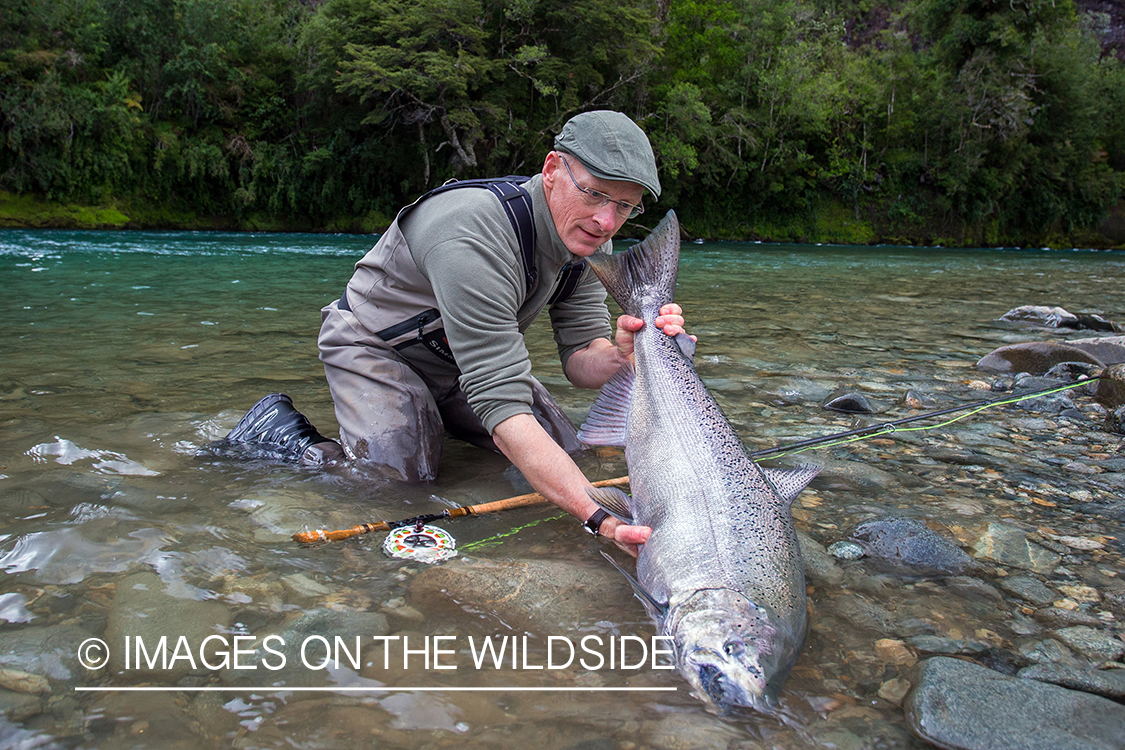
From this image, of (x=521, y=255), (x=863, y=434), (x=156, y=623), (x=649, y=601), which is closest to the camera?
Result: (x=156, y=623)

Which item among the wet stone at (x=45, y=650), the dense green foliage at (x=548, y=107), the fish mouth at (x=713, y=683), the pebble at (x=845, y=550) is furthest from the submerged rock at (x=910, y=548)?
the dense green foliage at (x=548, y=107)

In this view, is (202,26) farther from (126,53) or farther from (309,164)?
(309,164)

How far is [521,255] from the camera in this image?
3.16 metres

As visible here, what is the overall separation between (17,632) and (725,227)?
121ft

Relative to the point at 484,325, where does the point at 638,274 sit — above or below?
above

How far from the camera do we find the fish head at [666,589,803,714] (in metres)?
2.01

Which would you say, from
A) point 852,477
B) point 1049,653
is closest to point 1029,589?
point 1049,653

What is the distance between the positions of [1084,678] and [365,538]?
7.93ft

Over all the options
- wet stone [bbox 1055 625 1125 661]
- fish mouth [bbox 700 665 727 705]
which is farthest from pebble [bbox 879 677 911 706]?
wet stone [bbox 1055 625 1125 661]

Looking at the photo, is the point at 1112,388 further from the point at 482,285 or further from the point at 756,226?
the point at 756,226

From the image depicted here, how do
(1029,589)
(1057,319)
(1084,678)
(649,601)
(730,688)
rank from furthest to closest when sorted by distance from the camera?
(1057,319) < (1029,589) < (649,601) < (1084,678) < (730,688)

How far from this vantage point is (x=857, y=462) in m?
4.00

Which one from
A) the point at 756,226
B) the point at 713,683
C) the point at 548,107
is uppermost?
the point at 548,107

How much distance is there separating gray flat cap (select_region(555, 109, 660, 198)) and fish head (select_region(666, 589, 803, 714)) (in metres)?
1.57
